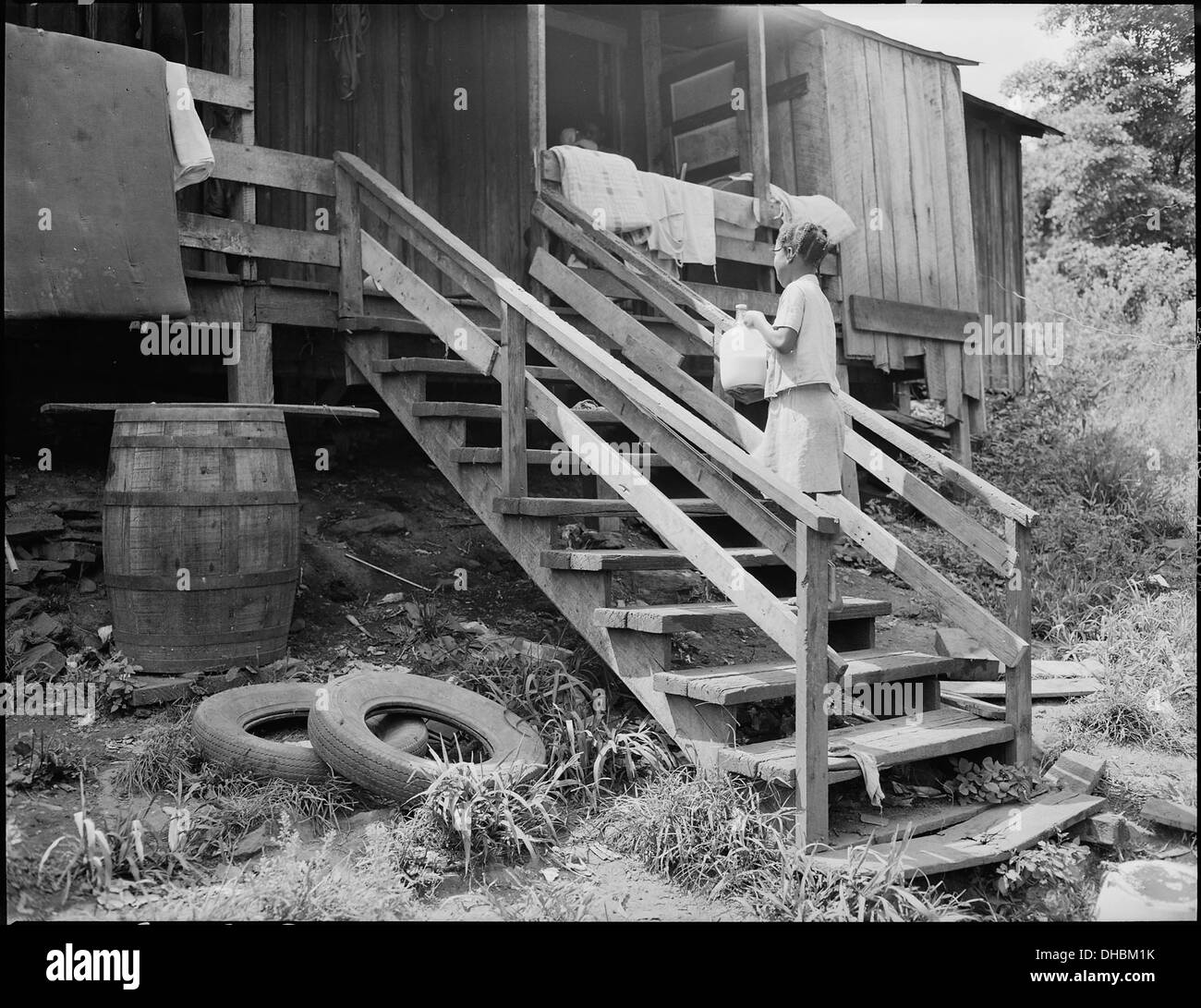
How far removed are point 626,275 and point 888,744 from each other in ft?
9.89

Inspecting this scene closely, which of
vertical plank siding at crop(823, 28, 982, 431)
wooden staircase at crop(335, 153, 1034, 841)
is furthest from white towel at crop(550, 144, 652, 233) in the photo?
vertical plank siding at crop(823, 28, 982, 431)

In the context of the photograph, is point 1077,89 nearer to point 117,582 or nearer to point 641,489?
point 641,489

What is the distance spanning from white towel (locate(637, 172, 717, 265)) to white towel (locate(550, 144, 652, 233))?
3.9 inches

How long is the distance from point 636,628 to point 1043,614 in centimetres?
345

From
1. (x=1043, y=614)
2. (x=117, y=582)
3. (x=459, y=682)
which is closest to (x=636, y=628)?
(x=459, y=682)

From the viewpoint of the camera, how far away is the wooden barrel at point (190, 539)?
15.3 feet

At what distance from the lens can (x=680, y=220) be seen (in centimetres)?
738

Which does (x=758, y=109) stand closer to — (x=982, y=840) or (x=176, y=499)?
(x=176, y=499)

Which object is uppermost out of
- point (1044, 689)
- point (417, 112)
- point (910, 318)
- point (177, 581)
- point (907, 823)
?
point (417, 112)

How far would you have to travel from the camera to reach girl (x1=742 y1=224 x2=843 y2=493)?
4.21 metres

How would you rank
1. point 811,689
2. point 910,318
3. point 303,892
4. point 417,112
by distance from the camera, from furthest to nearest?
point 910,318 → point 417,112 → point 811,689 → point 303,892

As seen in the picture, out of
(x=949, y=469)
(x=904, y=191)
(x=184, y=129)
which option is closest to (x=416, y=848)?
(x=949, y=469)
